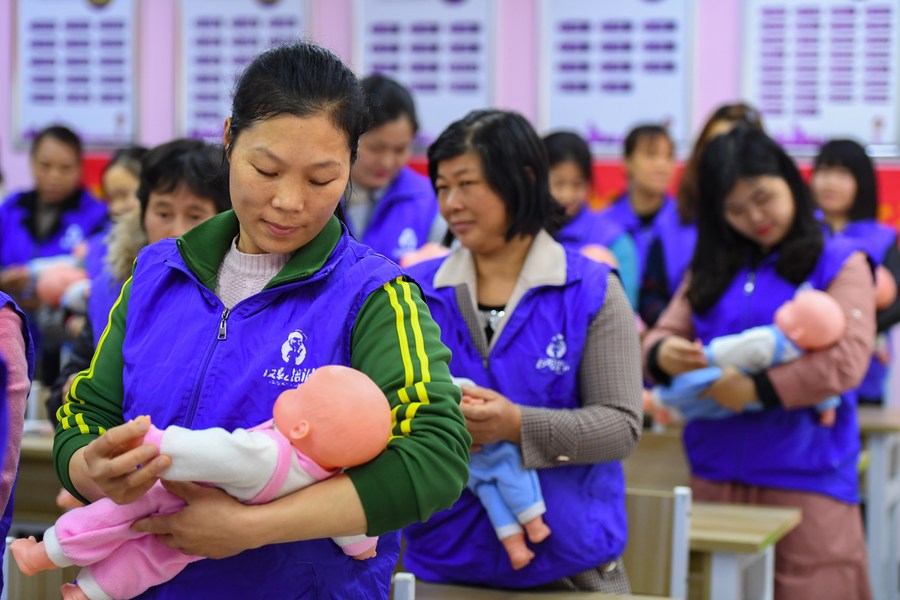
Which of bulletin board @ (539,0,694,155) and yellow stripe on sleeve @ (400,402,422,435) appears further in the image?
bulletin board @ (539,0,694,155)

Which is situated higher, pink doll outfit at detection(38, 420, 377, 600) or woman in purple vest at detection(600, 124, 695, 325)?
woman in purple vest at detection(600, 124, 695, 325)

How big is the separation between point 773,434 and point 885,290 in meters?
1.64

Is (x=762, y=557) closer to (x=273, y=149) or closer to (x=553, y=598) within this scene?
(x=553, y=598)

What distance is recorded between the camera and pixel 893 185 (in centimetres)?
630

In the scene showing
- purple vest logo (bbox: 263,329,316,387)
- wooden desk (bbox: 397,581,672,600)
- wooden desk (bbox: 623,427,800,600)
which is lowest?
wooden desk (bbox: 623,427,800,600)

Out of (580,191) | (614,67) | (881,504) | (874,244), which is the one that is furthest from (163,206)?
(614,67)

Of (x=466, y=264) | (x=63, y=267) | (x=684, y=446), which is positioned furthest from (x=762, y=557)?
(x=63, y=267)

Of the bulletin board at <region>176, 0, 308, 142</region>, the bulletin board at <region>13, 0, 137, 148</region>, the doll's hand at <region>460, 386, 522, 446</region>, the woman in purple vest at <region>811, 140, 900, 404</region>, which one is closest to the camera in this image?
the doll's hand at <region>460, 386, 522, 446</region>

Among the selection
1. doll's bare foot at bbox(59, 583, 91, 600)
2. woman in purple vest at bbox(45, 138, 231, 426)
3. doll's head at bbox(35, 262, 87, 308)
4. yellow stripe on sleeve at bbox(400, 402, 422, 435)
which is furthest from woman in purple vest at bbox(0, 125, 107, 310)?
yellow stripe on sleeve at bbox(400, 402, 422, 435)

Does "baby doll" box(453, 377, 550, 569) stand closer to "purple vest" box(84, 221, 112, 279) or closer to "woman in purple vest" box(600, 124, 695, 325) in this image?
"purple vest" box(84, 221, 112, 279)

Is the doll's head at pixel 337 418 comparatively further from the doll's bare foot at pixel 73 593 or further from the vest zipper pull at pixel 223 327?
the doll's bare foot at pixel 73 593

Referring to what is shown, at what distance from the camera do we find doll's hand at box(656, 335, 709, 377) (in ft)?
11.6

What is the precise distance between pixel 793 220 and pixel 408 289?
235 centimetres

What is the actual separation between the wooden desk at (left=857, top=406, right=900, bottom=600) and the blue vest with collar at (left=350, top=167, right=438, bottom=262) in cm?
196
